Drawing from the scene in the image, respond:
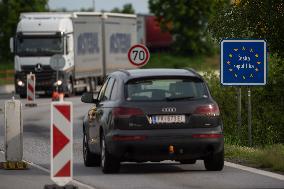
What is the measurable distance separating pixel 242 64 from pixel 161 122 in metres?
6.66

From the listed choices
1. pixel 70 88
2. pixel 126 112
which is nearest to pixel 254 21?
pixel 126 112

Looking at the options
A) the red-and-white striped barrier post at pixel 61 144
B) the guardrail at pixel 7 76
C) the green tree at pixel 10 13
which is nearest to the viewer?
the red-and-white striped barrier post at pixel 61 144

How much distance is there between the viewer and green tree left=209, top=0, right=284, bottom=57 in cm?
2488

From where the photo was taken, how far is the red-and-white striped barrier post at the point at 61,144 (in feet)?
42.4

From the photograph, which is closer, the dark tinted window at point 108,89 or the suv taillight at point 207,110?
the suv taillight at point 207,110

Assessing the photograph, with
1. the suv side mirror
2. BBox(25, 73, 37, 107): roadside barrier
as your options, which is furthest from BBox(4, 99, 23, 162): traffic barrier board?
BBox(25, 73, 37, 107): roadside barrier

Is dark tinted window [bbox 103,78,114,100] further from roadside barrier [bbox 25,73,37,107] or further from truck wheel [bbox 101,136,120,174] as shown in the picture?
roadside barrier [bbox 25,73,37,107]

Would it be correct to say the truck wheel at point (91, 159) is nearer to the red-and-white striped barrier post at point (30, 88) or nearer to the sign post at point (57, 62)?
the red-and-white striped barrier post at point (30, 88)

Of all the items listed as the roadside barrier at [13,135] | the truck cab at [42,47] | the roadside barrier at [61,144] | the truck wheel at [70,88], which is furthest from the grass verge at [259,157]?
the truck wheel at [70,88]

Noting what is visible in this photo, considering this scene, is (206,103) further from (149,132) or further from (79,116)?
(79,116)

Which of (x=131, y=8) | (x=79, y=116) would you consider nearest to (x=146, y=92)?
(x=79, y=116)

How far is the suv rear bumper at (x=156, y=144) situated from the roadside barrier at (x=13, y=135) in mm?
2030

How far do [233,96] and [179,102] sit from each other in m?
18.7

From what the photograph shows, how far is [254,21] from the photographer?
2553 cm
